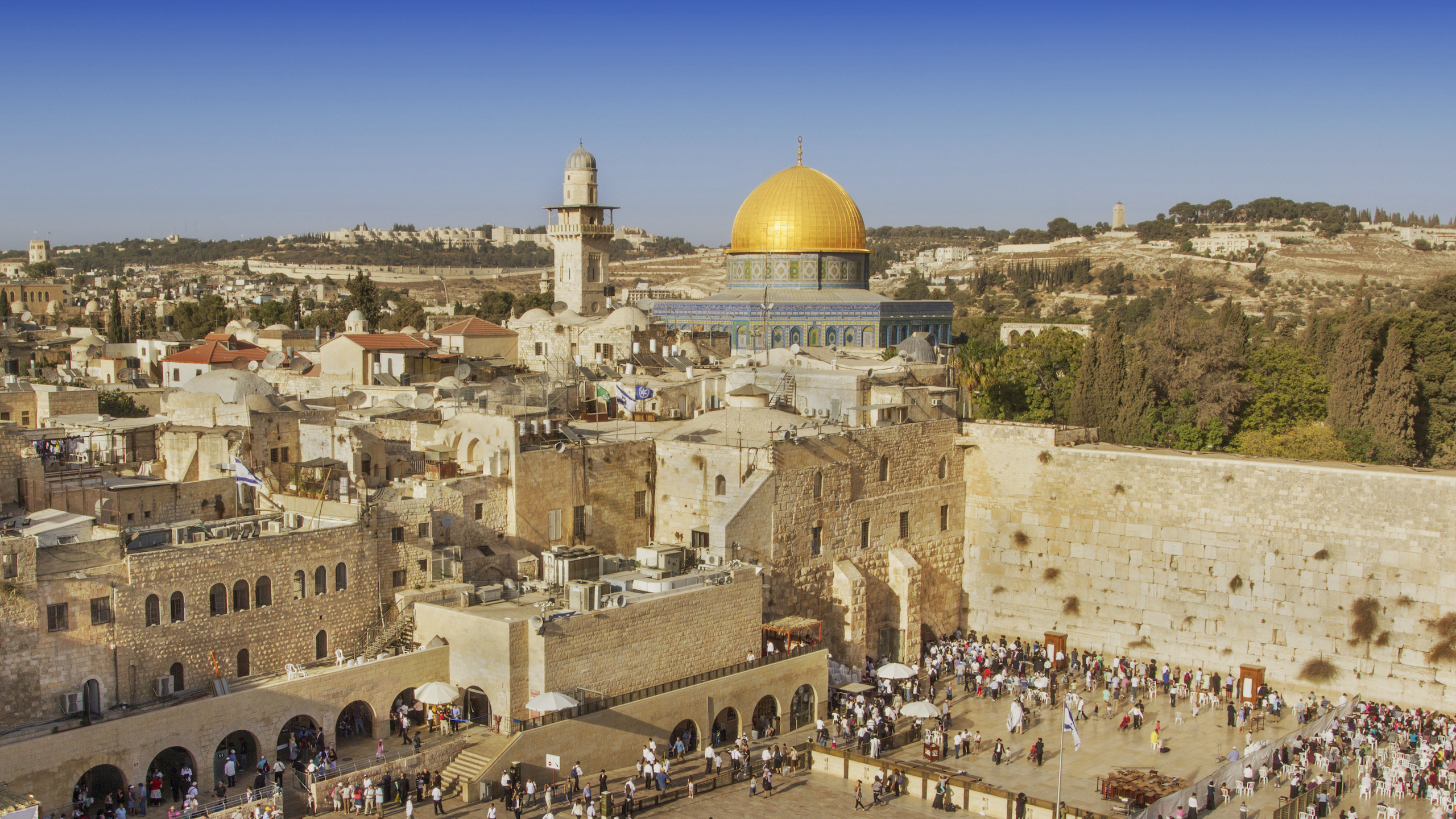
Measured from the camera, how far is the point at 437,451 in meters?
25.0

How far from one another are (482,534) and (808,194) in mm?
24788

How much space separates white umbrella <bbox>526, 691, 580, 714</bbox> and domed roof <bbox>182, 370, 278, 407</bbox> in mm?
12261

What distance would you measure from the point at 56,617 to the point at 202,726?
237 centimetres

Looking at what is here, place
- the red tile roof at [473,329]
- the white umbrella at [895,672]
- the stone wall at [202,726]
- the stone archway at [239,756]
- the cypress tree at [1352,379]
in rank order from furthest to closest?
the red tile roof at [473,329] → the cypress tree at [1352,379] → the white umbrella at [895,672] → the stone archway at [239,756] → the stone wall at [202,726]

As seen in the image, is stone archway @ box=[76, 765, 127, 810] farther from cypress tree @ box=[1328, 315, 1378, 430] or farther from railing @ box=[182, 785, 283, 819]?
cypress tree @ box=[1328, 315, 1378, 430]

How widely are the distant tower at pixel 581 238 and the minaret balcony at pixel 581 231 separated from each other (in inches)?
0.9

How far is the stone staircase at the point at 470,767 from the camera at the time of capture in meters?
18.5

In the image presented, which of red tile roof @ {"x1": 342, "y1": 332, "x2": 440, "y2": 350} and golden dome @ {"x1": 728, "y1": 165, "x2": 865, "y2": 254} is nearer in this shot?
red tile roof @ {"x1": 342, "y1": 332, "x2": 440, "y2": 350}

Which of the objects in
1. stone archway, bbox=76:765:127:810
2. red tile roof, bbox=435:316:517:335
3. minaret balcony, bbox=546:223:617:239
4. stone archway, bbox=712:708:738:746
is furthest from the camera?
minaret balcony, bbox=546:223:617:239

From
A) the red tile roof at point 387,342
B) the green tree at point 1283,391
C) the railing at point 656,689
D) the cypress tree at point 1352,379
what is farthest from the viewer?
the red tile roof at point 387,342

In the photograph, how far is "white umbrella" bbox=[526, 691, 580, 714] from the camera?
18938 millimetres

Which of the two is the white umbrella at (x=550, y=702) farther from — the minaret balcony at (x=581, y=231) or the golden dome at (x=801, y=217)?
the minaret balcony at (x=581, y=231)

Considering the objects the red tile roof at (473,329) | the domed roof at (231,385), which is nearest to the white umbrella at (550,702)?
the domed roof at (231,385)

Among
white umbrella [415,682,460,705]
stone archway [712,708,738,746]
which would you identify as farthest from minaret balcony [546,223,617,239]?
white umbrella [415,682,460,705]
